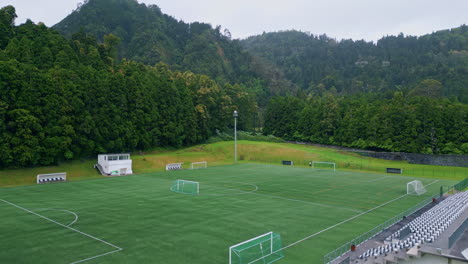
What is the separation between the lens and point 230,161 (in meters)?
63.1

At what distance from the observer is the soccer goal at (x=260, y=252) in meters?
14.3

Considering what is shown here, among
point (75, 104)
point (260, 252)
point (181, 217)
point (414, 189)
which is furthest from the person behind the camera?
point (75, 104)

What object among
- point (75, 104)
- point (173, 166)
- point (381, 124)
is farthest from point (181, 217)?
point (381, 124)

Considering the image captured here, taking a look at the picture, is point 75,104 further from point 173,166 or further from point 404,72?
point 404,72

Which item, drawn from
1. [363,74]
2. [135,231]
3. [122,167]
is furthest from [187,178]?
[363,74]

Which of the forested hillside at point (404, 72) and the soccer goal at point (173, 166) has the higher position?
the forested hillside at point (404, 72)

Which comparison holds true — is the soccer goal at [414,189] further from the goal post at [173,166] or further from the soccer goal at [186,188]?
the goal post at [173,166]

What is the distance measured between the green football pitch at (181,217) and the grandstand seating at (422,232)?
2.43 metres

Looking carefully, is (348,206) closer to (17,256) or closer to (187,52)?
(17,256)

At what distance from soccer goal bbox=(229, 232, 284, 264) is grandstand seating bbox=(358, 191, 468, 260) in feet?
11.9

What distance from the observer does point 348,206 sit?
25812 millimetres

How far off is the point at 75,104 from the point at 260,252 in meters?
39.1

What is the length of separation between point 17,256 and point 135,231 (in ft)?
18.1

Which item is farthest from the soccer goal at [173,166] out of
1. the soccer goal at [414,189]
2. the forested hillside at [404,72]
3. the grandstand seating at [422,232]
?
the forested hillside at [404,72]
